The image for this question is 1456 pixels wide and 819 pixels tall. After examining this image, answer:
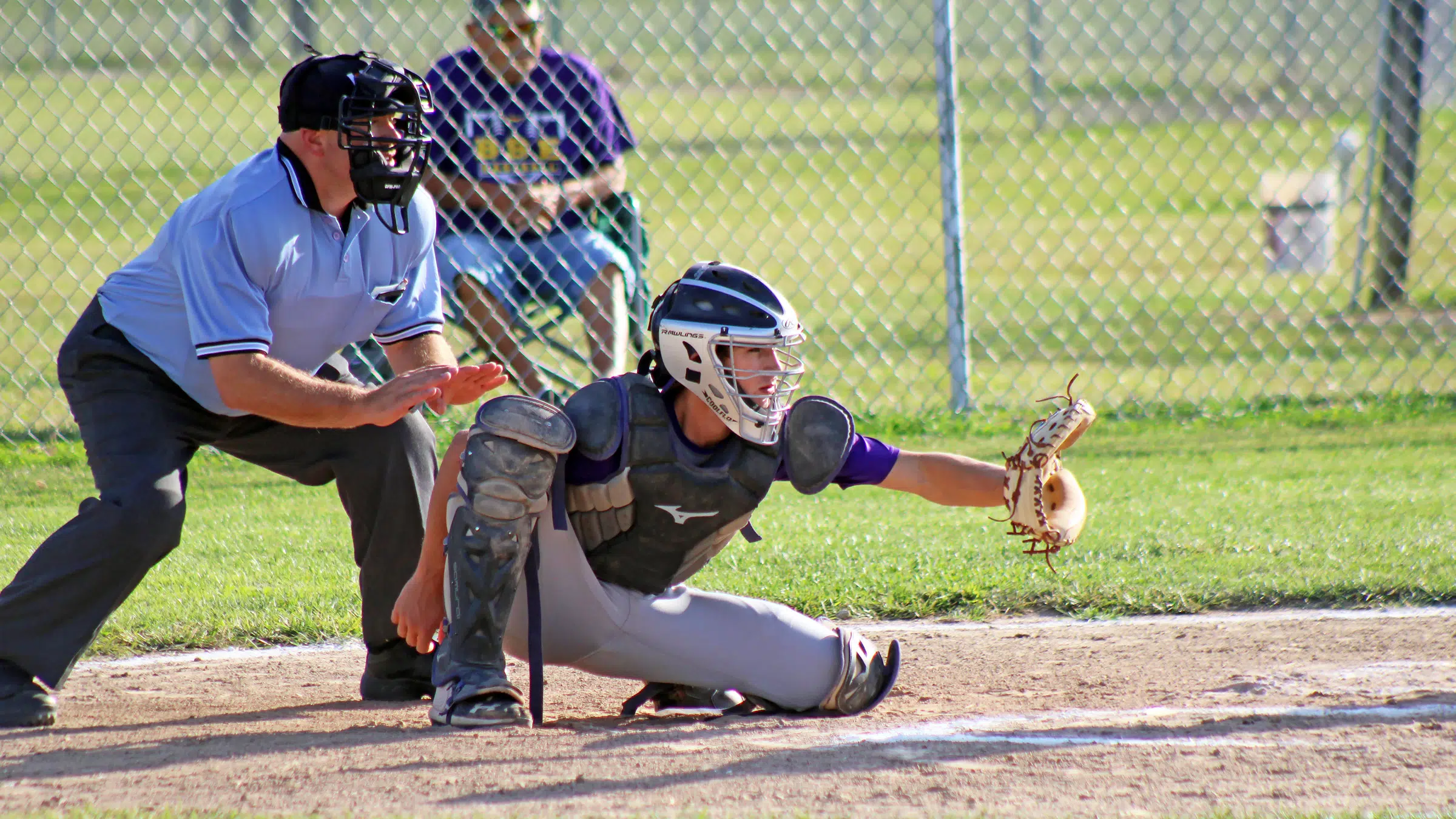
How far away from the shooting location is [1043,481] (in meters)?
3.68

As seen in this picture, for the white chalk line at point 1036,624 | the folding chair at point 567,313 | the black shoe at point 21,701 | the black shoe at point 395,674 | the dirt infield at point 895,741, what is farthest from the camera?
the folding chair at point 567,313

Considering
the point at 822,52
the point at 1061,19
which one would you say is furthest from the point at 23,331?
the point at 1061,19

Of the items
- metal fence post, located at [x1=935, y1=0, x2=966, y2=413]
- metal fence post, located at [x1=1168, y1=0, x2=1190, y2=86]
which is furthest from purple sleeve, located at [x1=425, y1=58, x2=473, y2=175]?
metal fence post, located at [x1=1168, y1=0, x2=1190, y2=86]

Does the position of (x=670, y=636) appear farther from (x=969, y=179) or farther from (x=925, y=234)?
(x=969, y=179)

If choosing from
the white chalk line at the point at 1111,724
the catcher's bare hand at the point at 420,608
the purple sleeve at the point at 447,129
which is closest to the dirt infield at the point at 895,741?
the white chalk line at the point at 1111,724

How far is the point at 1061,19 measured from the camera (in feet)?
86.4

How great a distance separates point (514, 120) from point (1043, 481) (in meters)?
4.72

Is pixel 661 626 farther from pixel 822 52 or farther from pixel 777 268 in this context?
pixel 822 52

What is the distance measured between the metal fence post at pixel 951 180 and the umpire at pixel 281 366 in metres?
3.74

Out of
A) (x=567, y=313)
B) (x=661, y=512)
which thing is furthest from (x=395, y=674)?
(x=567, y=313)

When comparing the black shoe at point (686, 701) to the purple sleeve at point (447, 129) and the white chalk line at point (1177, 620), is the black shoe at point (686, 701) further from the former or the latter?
the purple sleeve at point (447, 129)

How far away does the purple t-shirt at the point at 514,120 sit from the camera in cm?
768

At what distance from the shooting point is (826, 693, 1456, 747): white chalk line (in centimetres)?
353

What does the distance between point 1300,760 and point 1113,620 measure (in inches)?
61.7
